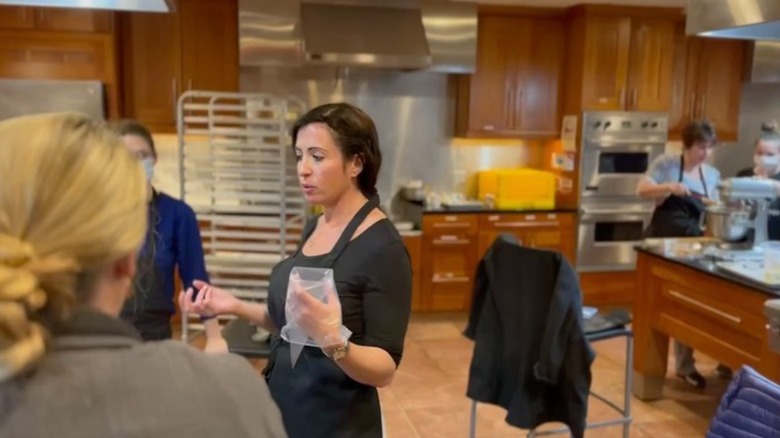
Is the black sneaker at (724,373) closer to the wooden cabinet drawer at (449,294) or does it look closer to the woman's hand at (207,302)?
the wooden cabinet drawer at (449,294)

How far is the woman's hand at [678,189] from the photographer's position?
382 cm

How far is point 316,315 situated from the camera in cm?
131

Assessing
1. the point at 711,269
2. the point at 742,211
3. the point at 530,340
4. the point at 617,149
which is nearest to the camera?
the point at 530,340

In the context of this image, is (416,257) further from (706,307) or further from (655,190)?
(706,307)

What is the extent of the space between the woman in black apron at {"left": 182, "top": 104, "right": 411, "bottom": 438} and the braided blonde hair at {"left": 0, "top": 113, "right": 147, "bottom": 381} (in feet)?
2.57

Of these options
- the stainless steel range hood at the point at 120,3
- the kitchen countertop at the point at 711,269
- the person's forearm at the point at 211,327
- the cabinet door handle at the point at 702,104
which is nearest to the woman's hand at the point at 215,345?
the person's forearm at the point at 211,327

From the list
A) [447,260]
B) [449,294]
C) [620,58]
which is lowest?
[449,294]

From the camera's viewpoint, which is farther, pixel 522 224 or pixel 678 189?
pixel 522 224

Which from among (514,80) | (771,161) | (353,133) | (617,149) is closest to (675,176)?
(771,161)

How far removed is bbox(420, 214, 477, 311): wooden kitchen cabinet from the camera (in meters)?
5.01

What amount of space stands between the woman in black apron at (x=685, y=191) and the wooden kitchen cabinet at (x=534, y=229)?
1191 mm

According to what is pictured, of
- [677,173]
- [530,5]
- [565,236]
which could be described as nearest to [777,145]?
[677,173]

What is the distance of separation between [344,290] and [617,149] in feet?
13.7

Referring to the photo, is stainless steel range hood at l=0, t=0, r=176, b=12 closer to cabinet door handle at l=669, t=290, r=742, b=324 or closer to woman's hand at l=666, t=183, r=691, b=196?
cabinet door handle at l=669, t=290, r=742, b=324
